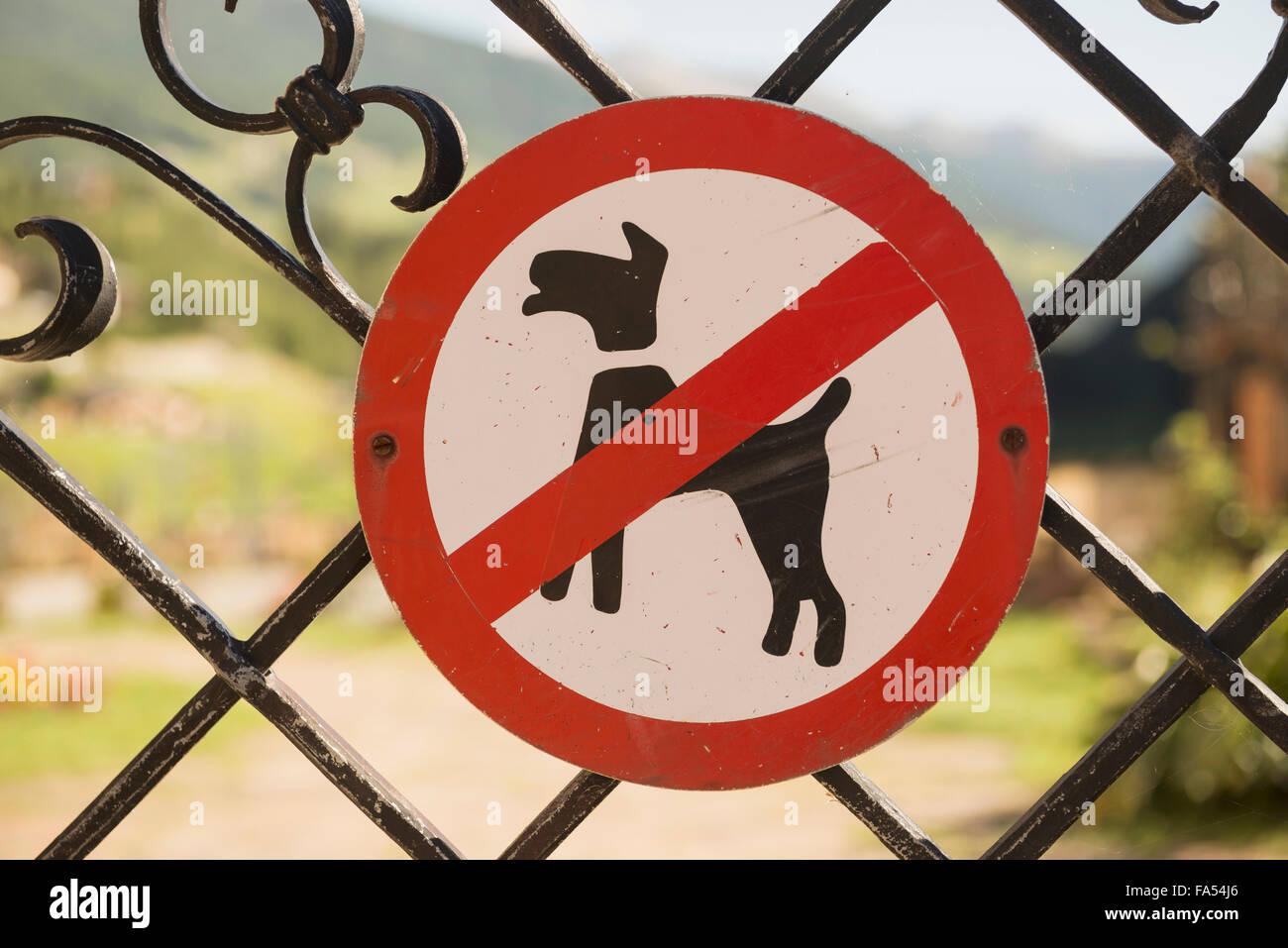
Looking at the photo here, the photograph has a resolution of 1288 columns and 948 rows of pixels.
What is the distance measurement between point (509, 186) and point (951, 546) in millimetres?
561

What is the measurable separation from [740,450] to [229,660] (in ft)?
1.92

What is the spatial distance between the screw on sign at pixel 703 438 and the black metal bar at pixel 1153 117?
238 millimetres

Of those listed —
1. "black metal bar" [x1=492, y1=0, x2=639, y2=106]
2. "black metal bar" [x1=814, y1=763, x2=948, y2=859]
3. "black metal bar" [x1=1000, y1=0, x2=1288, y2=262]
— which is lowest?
"black metal bar" [x1=814, y1=763, x2=948, y2=859]

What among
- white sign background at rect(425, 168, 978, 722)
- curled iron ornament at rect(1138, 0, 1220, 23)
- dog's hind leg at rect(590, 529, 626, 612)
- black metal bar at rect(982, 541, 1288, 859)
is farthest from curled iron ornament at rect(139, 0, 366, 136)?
black metal bar at rect(982, 541, 1288, 859)

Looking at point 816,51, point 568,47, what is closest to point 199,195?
point 568,47

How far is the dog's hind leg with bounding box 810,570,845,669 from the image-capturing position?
0.96 metres

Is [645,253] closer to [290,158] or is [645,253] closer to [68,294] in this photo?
[290,158]

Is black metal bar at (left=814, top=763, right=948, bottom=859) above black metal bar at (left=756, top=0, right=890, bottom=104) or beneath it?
beneath

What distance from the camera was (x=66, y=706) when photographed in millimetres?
8055

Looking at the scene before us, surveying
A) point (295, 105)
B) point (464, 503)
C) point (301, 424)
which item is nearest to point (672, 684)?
point (464, 503)

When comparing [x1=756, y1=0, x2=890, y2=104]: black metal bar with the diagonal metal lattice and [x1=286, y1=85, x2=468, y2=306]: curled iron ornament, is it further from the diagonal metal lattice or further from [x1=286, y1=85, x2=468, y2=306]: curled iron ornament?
[x1=286, y1=85, x2=468, y2=306]: curled iron ornament

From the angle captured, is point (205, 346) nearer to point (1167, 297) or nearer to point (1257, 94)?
point (1167, 297)

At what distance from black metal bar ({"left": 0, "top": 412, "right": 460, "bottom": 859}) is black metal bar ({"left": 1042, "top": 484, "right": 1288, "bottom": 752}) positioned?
73 cm

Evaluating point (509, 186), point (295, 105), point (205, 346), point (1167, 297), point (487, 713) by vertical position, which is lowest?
point (487, 713)
